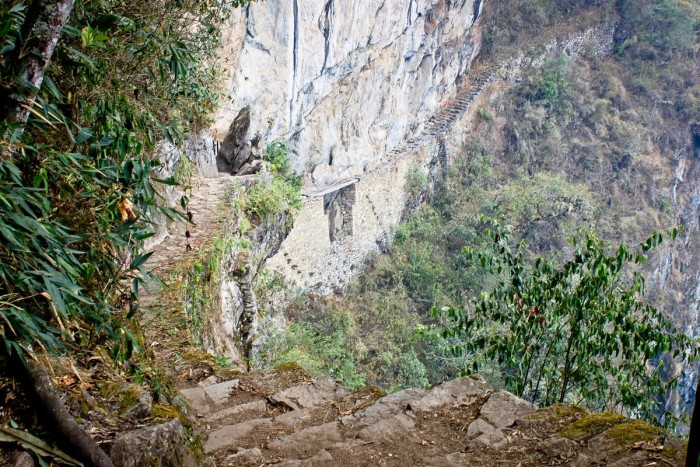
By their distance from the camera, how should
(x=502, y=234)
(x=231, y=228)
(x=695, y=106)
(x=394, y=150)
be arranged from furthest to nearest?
(x=695, y=106), (x=394, y=150), (x=231, y=228), (x=502, y=234)

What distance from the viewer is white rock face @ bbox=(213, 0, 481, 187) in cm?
991

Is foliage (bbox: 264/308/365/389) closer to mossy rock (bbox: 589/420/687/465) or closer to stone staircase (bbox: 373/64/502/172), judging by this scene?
stone staircase (bbox: 373/64/502/172)

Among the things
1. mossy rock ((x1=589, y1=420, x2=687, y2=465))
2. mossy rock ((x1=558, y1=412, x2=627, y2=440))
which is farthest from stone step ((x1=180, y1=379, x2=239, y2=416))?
mossy rock ((x1=589, y1=420, x2=687, y2=465))

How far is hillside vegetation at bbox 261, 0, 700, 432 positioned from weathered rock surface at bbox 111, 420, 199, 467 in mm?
7791

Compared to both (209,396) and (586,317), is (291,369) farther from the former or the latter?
(586,317)

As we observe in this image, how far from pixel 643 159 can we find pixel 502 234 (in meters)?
18.5

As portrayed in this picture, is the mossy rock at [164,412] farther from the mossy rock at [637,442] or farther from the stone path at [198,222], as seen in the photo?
the mossy rock at [637,442]

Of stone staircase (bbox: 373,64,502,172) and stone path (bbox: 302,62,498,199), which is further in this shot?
stone staircase (bbox: 373,64,502,172)

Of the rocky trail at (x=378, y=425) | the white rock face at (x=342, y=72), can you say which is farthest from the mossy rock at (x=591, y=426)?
the white rock face at (x=342, y=72)

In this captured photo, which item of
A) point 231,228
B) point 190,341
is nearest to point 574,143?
point 231,228

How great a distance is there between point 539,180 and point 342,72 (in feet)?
24.9

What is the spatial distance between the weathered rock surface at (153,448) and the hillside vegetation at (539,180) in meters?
7.79

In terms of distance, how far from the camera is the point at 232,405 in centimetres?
309

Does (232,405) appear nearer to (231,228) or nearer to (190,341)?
(190,341)
